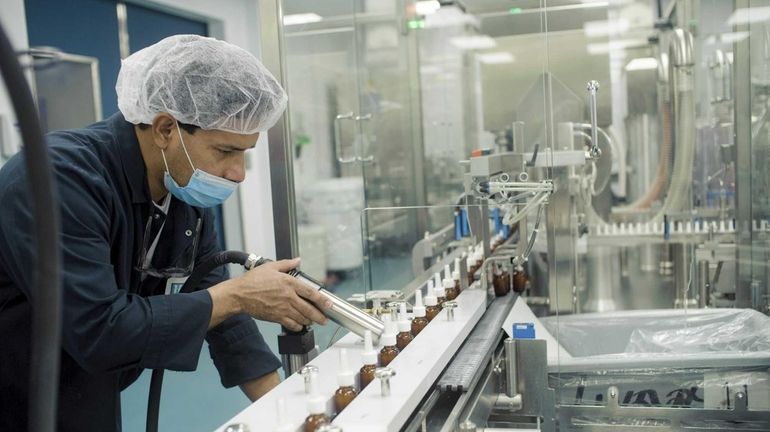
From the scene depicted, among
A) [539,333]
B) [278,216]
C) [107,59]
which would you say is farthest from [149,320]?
[107,59]

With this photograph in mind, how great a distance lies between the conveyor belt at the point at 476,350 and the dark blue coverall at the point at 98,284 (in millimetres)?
424

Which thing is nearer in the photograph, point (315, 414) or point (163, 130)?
point (315, 414)

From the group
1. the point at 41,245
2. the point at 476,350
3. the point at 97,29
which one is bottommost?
the point at 476,350

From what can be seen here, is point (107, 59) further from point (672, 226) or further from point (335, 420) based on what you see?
point (335, 420)

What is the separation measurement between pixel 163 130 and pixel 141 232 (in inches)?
7.9

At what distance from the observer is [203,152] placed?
1.20m

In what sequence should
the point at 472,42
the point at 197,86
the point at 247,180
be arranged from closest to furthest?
the point at 197,86, the point at 472,42, the point at 247,180

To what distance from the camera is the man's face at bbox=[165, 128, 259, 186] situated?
1.19 m

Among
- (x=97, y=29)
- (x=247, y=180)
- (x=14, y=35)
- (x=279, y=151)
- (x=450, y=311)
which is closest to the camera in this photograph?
(x=450, y=311)

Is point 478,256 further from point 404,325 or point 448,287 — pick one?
point 404,325

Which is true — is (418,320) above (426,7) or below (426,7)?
below

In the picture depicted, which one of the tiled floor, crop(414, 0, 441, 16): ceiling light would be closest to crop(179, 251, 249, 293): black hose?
the tiled floor

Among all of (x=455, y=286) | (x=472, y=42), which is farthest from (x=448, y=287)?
(x=472, y=42)

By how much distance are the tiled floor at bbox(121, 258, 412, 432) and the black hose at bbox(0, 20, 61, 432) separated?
1.82 meters
